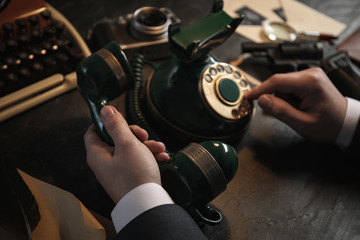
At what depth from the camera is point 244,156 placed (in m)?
0.74

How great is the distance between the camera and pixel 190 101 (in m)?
0.66

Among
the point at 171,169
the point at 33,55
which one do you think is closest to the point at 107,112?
the point at 171,169

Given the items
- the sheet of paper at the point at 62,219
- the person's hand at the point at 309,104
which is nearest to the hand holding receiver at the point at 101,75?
the sheet of paper at the point at 62,219

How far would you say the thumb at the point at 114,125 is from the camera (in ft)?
1.75

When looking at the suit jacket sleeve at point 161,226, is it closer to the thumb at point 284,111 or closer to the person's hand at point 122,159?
the person's hand at point 122,159

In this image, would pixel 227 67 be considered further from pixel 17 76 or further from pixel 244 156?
pixel 17 76

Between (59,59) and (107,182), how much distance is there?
36 centimetres

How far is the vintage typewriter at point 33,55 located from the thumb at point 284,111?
46cm

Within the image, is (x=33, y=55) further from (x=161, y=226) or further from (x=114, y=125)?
(x=161, y=226)

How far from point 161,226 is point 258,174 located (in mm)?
321

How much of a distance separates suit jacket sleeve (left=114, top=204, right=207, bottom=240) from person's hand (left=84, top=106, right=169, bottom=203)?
54 millimetres

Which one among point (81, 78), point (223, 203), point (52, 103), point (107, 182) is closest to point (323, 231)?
point (223, 203)

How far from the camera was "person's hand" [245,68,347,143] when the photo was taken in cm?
72

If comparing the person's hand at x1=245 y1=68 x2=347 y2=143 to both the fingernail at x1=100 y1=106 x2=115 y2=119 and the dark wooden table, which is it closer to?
the dark wooden table
